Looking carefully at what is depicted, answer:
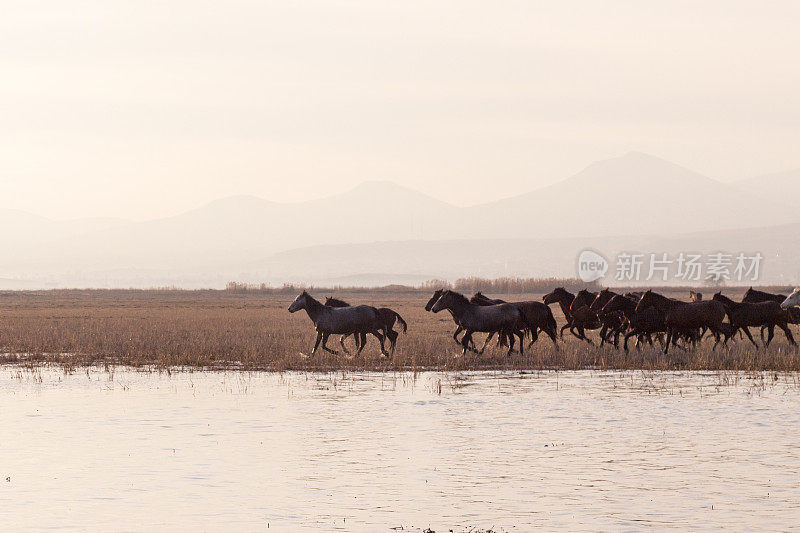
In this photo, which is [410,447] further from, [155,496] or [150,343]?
[150,343]

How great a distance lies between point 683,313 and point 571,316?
10.7 feet

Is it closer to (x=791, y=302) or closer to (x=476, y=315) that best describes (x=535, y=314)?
(x=476, y=315)

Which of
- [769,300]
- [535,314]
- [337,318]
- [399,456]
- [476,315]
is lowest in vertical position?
[399,456]

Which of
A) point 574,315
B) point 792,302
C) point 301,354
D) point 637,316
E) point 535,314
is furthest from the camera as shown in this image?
point 574,315

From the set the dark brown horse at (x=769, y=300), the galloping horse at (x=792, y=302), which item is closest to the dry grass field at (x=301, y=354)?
the dark brown horse at (x=769, y=300)

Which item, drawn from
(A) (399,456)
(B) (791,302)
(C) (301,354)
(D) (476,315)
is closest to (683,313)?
(B) (791,302)

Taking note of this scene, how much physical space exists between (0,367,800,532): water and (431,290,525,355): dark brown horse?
463 centimetres

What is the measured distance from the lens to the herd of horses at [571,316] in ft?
85.1

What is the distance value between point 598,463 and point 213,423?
5.88 metres

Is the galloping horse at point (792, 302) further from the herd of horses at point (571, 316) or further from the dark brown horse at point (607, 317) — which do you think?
the dark brown horse at point (607, 317)

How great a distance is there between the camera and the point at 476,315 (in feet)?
85.3

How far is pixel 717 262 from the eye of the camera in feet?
284

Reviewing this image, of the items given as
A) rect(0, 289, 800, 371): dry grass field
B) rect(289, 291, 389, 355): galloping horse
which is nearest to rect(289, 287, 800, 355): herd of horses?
rect(289, 291, 389, 355): galloping horse

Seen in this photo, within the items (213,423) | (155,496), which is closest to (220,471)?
(155,496)
